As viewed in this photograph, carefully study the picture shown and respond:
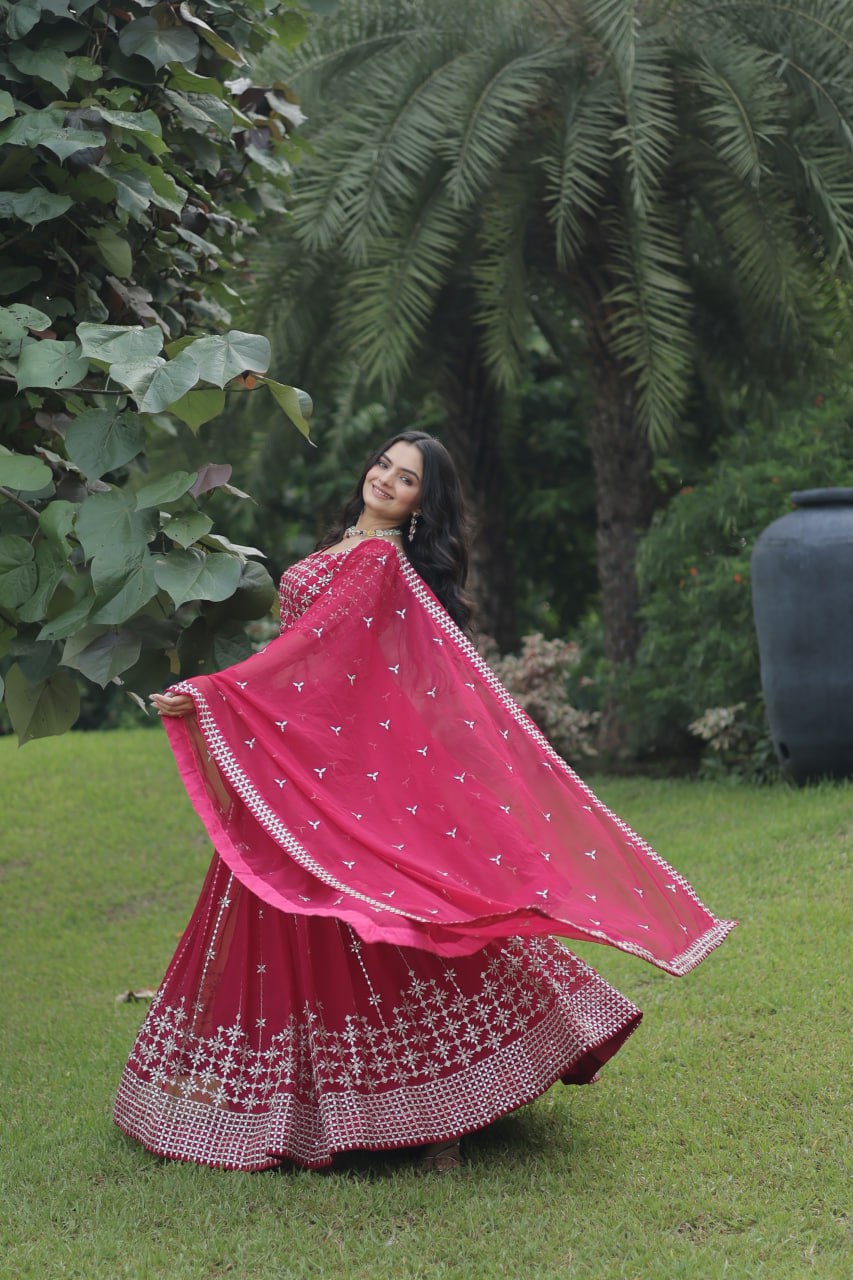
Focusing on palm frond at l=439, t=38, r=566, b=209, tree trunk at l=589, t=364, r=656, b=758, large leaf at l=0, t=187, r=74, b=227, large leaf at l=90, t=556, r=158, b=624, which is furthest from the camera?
tree trunk at l=589, t=364, r=656, b=758

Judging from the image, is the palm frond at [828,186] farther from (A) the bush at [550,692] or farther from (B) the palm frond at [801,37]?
(A) the bush at [550,692]

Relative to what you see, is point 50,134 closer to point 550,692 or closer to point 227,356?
point 227,356

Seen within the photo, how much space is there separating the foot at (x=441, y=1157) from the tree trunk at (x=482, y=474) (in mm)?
6160

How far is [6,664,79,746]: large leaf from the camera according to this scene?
124 inches

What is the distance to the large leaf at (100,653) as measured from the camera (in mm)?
2883

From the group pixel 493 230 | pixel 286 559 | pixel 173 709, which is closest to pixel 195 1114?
pixel 173 709

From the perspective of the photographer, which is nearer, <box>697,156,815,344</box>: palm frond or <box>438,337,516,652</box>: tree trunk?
<box>697,156,815,344</box>: palm frond

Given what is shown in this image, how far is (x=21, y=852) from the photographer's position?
7309 mm

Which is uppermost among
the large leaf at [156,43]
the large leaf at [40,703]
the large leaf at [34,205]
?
the large leaf at [156,43]

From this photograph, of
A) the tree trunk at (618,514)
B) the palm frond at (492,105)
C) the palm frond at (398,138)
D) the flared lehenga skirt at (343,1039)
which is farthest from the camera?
the tree trunk at (618,514)

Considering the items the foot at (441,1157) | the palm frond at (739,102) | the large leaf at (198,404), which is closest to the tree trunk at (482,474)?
the palm frond at (739,102)

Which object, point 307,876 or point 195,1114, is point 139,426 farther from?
point 195,1114

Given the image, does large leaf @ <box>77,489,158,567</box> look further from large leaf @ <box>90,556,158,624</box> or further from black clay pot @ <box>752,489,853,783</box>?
black clay pot @ <box>752,489,853,783</box>

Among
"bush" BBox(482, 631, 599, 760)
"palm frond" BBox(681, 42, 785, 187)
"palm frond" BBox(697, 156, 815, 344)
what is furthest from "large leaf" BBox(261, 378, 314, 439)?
"bush" BBox(482, 631, 599, 760)
